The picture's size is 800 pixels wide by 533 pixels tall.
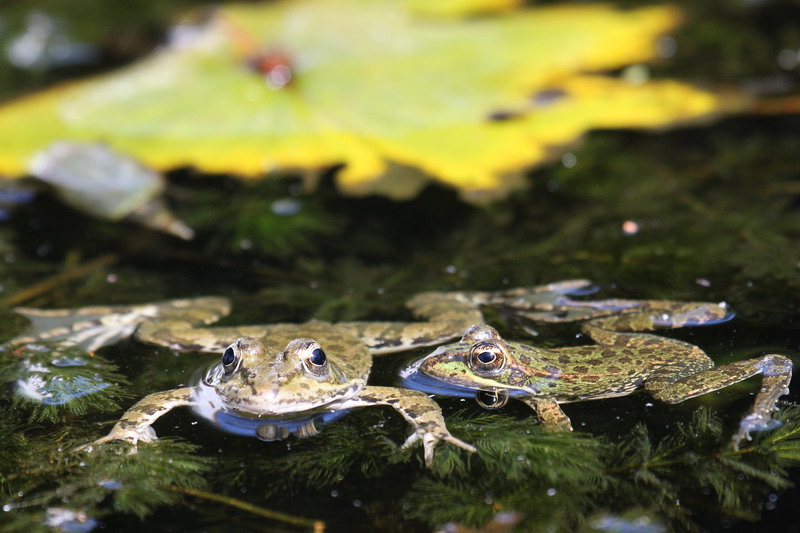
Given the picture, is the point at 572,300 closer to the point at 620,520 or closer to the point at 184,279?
the point at 620,520

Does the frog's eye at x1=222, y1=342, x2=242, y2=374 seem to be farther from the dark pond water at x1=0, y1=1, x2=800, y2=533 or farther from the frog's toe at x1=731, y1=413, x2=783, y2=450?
the frog's toe at x1=731, y1=413, x2=783, y2=450

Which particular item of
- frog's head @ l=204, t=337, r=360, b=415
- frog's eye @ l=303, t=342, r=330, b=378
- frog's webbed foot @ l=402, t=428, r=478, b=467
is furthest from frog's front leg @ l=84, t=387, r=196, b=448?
frog's webbed foot @ l=402, t=428, r=478, b=467

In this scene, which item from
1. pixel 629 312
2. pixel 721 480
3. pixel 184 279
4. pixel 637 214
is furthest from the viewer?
pixel 637 214

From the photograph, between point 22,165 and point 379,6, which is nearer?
point 22,165

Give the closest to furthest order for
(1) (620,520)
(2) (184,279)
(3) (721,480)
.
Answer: (1) (620,520) → (3) (721,480) → (2) (184,279)

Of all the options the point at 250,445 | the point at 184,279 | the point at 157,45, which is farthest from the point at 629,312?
the point at 157,45

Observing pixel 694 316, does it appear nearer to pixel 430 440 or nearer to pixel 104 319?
pixel 430 440
